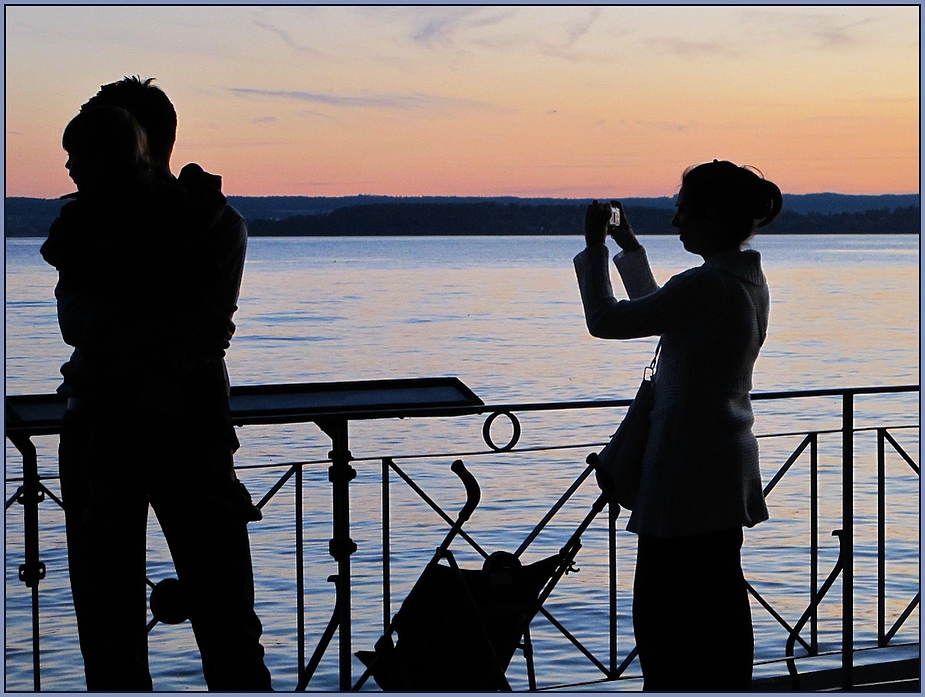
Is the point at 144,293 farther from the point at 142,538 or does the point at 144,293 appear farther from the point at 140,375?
the point at 142,538

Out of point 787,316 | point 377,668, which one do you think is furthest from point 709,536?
point 787,316

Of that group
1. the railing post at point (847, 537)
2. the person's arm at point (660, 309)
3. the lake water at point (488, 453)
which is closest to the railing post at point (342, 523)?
the lake water at point (488, 453)

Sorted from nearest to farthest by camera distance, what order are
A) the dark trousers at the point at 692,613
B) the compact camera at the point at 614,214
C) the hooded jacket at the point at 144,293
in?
the hooded jacket at the point at 144,293, the dark trousers at the point at 692,613, the compact camera at the point at 614,214

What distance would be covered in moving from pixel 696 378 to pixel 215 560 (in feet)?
3.58

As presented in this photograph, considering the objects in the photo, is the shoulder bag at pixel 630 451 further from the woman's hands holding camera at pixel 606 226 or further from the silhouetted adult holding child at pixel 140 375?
the silhouetted adult holding child at pixel 140 375

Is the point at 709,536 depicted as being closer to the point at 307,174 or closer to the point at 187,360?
the point at 187,360

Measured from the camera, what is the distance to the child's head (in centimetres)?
227

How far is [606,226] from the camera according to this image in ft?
8.54

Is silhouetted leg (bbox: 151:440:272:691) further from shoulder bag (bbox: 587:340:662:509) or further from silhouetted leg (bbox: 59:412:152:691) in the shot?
shoulder bag (bbox: 587:340:662:509)

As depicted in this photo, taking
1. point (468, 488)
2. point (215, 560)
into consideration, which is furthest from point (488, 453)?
point (215, 560)

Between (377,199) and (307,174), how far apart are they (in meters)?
3.20

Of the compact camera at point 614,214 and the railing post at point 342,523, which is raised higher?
the compact camera at point 614,214

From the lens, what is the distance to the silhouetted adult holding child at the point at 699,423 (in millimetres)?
2436

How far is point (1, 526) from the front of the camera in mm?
2719
